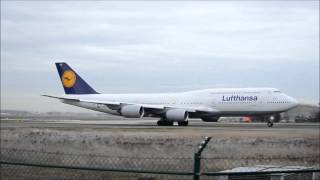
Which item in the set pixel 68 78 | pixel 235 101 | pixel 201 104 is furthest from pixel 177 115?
pixel 68 78

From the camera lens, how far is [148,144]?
22.1 metres

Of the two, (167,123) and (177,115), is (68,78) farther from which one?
(177,115)

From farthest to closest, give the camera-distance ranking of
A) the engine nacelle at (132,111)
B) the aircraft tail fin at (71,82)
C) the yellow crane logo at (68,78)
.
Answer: the yellow crane logo at (68,78)
the aircraft tail fin at (71,82)
the engine nacelle at (132,111)

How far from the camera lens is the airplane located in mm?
44656

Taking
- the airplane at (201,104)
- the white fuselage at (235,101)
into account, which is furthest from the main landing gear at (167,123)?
the white fuselage at (235,101)

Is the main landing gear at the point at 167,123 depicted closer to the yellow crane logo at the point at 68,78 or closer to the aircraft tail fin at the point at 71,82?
the aircraft tail fin at the point at 71,82

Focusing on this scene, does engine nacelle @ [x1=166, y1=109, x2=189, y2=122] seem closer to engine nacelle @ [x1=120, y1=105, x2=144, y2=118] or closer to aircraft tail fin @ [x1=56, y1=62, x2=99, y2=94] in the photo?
engine nacelle @ [x1=120, y1=105, x2=144, y2=118]

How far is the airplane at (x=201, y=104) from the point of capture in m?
44.7

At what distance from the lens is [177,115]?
44.5 m

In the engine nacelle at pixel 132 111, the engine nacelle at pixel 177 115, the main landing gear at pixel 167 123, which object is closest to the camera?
the engine nacelle at pixel 177 115

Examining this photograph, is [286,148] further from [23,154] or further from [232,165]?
[23,154]

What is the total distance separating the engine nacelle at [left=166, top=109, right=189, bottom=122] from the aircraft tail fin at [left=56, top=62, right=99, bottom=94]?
535 inches

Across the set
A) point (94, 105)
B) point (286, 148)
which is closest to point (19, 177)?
point (286, 148)

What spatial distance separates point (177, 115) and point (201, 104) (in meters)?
3.47
